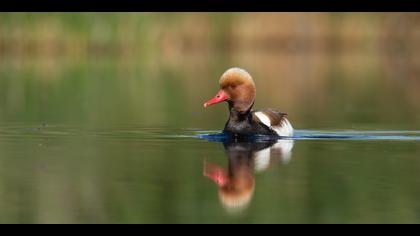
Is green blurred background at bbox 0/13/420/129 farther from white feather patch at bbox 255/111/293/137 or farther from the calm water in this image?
the calm water

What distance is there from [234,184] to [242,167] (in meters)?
1.00

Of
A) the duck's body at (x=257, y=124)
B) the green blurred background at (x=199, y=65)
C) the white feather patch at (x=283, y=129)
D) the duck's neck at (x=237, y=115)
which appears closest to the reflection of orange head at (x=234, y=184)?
the duck's body at (x=257, y=124)

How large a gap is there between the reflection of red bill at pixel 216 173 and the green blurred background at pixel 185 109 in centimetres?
10

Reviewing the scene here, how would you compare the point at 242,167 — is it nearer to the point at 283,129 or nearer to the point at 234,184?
the point at 234,184

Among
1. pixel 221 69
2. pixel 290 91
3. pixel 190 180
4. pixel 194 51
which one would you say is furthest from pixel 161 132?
pixel 194 51

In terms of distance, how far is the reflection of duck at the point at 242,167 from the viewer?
711 centimetres

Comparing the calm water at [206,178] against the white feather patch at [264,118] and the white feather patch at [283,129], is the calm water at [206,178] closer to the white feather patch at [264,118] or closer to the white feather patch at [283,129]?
the white feather patch at [283,129]

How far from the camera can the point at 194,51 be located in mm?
36812

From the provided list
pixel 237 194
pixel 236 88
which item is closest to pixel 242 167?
pixel 237 194

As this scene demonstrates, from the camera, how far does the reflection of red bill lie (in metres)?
7.85

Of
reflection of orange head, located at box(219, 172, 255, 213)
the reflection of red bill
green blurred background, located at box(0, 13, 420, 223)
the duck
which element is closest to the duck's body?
the duck

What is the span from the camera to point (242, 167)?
8.67m
